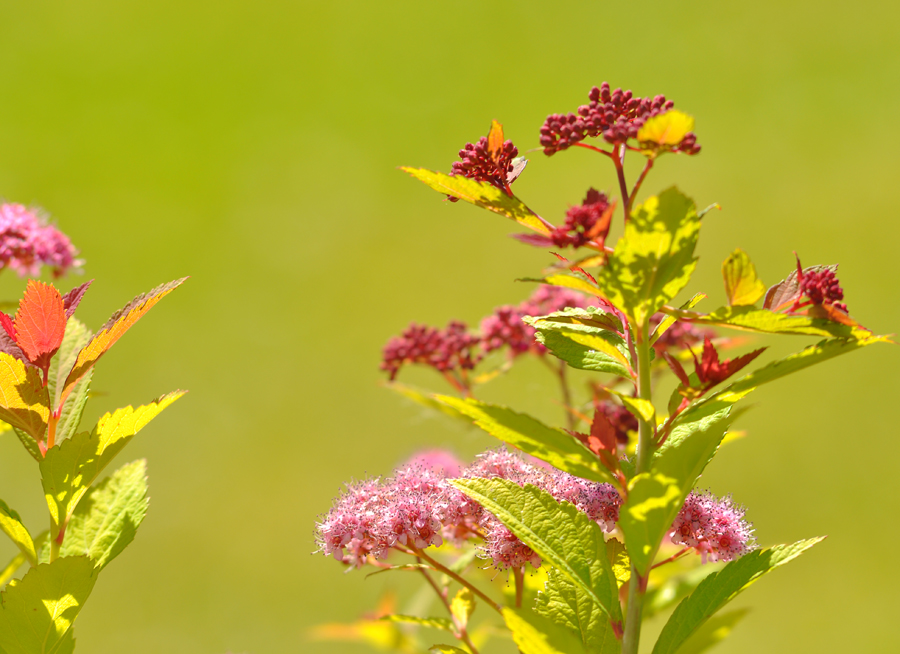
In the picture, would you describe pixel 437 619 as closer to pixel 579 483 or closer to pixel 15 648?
pixel 579 483

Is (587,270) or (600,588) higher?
(587,270)

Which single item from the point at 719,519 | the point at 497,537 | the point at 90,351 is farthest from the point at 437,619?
the point at 90,351

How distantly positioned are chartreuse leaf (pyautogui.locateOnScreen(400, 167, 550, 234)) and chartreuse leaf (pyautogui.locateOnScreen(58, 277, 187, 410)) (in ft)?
0.63

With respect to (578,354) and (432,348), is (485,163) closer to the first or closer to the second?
(578,354)

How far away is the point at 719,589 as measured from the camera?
0.49m

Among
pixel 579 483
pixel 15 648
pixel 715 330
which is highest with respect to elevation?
pixel 715 330

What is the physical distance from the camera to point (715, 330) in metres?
1.00

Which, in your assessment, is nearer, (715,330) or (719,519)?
(719,519)

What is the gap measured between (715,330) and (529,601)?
436mm

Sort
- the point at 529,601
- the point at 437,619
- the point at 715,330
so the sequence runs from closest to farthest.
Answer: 1. the point at 437,619
2. the point at 529,601
3. the point at 715,330

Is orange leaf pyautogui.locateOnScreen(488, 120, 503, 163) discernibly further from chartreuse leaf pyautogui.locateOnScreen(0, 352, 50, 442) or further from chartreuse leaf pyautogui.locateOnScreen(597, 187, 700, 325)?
chartreuse leaf pyautogui.locateOnScreen(0, 352, 50, 442)

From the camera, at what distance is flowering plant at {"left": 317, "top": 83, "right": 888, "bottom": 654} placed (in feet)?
1.45

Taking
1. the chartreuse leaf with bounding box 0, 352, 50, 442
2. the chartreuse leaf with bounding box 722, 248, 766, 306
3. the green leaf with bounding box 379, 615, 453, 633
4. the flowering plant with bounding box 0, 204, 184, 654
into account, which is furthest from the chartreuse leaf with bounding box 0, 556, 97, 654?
the chartreuse leaf with bounding box 722, 248, 766, 306

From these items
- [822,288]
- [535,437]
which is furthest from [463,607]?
[822,288]
